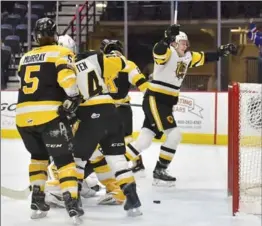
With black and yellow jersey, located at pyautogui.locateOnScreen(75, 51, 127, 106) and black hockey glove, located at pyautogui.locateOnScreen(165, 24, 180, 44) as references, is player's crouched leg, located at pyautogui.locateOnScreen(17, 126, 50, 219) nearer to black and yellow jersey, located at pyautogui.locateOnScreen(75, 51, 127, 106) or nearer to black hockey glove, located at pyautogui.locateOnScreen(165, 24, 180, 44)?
black and yellow jersey, located at pyautogui.locateOnScreen(75, 51, 127, 106)

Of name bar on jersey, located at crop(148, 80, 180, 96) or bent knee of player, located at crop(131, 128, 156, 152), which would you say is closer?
name bar on jersey, located at crop(148, 80, 180, 96)

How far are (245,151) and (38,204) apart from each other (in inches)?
45.5

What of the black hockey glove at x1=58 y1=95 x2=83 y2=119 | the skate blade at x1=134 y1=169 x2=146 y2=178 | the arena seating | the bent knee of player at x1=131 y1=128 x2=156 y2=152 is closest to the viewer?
the black hockey glove at x1=58 y1=95 x2=83 y2=119

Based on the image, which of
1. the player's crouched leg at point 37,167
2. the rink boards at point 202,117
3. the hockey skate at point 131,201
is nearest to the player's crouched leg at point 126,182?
the hockey skate at point 131,201

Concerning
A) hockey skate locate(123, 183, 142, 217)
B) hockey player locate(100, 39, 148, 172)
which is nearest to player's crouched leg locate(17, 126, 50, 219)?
hockey skate locate(123, 183, 142, 217)

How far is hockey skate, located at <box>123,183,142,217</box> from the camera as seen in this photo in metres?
2.99

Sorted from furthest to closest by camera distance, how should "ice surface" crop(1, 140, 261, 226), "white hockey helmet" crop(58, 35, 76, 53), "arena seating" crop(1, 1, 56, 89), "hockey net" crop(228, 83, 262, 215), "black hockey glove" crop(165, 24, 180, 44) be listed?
"arena seating" crop(1, 1, 56, 89) → "black hockey glove" crop(165, 24, 180, 44) → "white hockey helmet" crop(58, 35, 76, 53) → "hockey net" crop(228, 83, 262, 215) → "ice surface" crop(1, 140, 261, 226)

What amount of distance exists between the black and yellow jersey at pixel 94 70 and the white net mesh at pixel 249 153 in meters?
0.72

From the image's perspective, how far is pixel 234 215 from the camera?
3051mm

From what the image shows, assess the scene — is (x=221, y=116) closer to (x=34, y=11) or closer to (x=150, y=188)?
(x=150, y=188)

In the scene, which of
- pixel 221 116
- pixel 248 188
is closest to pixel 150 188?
pixel 248 188

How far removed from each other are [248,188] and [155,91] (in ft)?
3.55

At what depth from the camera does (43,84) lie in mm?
2771

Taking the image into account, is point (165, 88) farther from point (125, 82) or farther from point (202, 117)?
point (202, 117)
